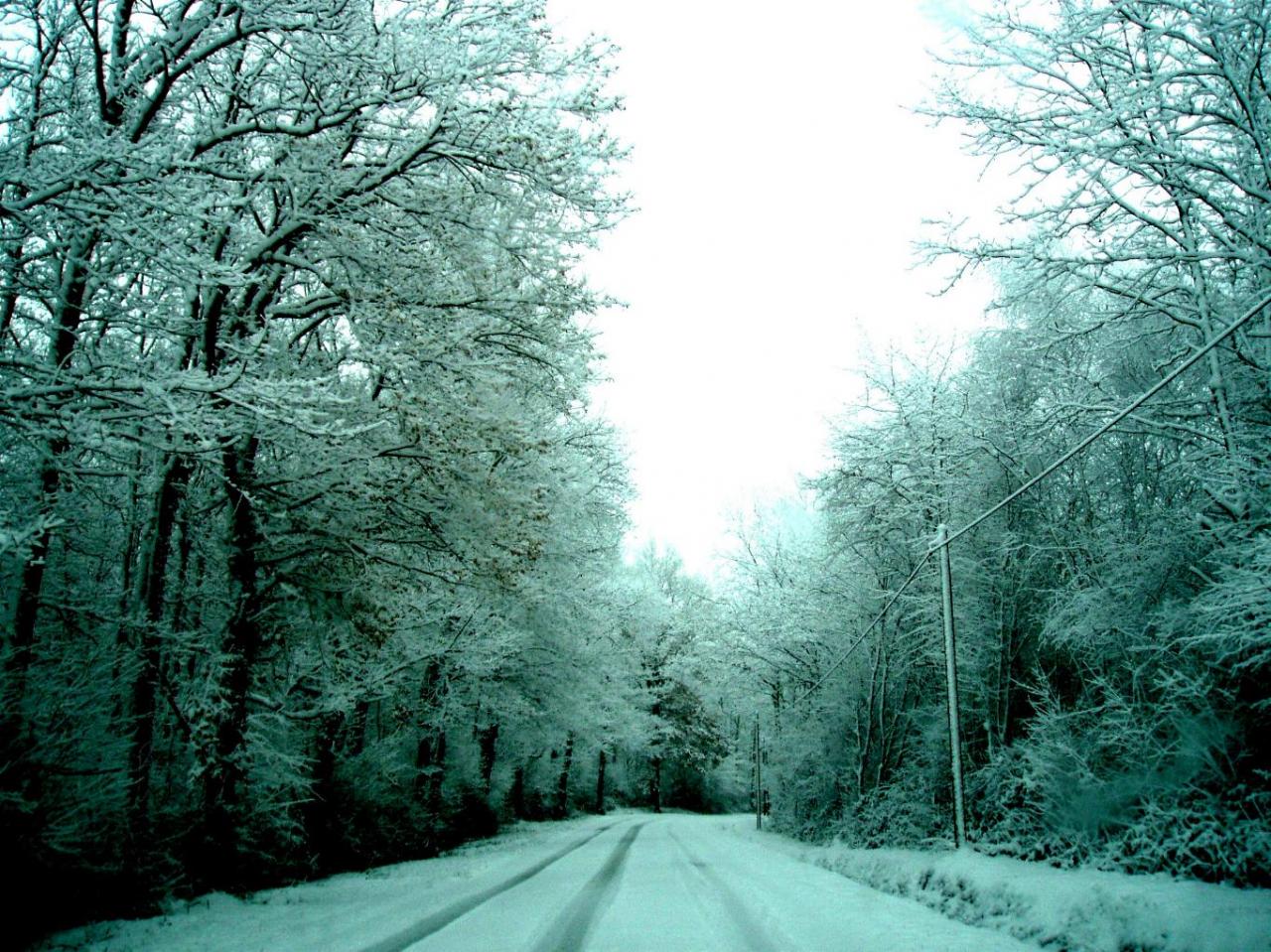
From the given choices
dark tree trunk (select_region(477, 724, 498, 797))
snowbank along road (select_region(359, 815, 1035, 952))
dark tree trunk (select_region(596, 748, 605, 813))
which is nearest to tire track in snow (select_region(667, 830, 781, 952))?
snowbank along road (select_region(359, 815, 1035, 952))

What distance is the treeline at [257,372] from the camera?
19.1ft

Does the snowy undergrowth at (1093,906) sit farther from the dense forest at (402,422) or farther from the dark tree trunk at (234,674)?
the dark tree trunk at (234,674)

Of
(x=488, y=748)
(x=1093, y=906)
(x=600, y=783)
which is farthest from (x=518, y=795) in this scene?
(x=1093, y=906)

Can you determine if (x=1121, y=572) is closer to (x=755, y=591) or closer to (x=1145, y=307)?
(x=1145, y=307)

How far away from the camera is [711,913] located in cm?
831

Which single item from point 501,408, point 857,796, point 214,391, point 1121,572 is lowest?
point 857,796

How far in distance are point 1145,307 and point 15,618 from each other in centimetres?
1473

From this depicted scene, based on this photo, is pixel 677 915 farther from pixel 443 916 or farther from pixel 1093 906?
pixel 1093 906

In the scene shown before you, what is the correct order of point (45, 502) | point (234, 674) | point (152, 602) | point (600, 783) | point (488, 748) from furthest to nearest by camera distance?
point (600, 783), point (488, 748), point (152, 602), point (234, 674), point (45, 502)

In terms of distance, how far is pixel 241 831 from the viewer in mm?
9031

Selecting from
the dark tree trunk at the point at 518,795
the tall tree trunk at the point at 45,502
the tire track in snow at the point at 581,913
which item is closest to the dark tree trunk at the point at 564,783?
the dark tree trunk at the point at 518,795

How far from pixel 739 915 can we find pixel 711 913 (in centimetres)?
32

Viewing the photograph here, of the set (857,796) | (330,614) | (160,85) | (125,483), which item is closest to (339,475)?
(330,614)

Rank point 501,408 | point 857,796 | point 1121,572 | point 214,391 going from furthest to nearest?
point 857,796 → point 1121,572 → point 501,408 → point 214,391
